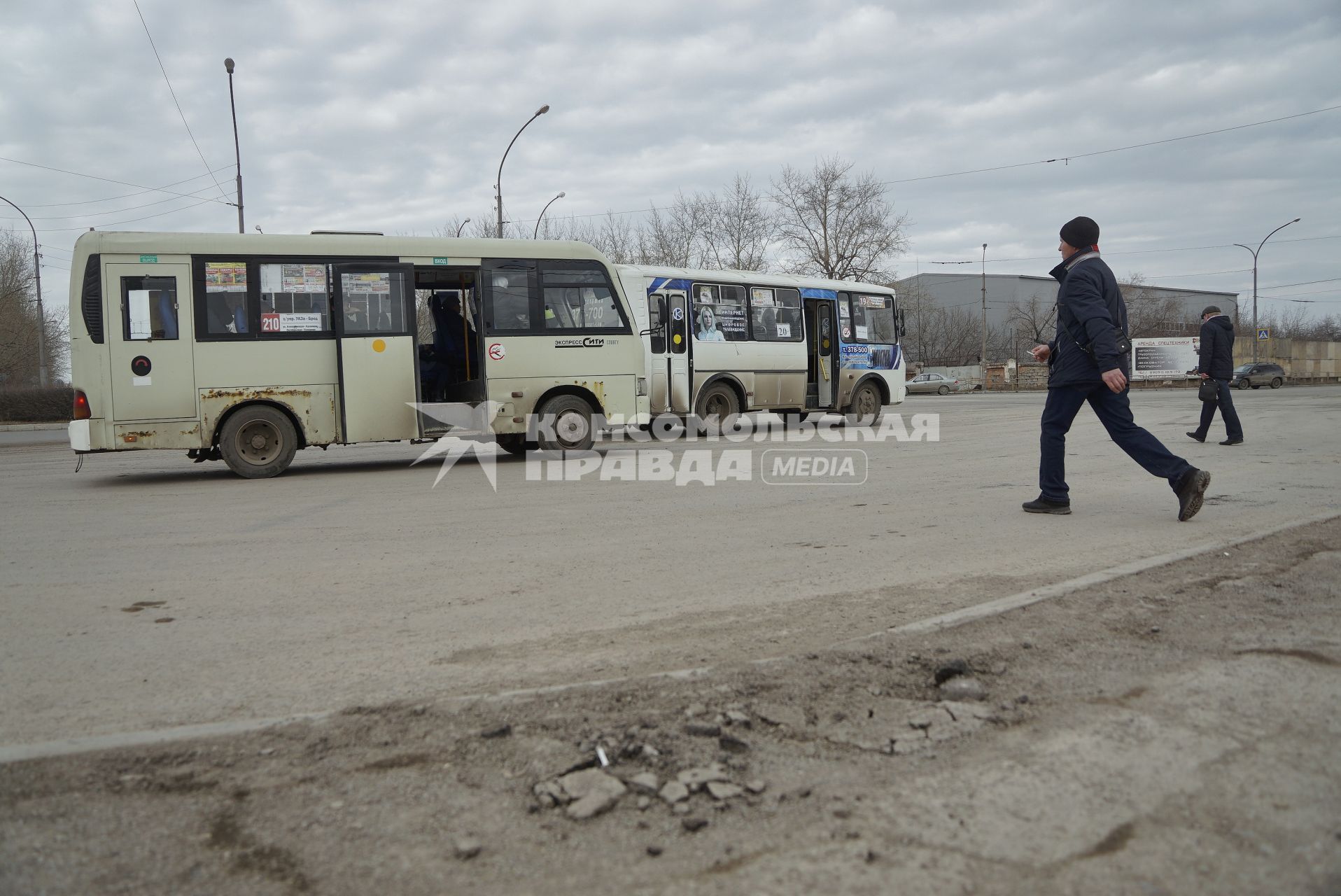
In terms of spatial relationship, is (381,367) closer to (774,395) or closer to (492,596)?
(492,596)

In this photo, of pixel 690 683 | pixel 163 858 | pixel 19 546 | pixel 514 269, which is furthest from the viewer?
pixel 514 269

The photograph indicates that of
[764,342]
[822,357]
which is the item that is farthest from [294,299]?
[822,357]

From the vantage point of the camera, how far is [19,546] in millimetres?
6559

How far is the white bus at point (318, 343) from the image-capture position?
10828 millimetres

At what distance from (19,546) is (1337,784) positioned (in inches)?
298

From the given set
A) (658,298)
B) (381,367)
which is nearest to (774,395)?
(658,298)

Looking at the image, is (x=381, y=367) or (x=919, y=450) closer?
(x=381, y=367)

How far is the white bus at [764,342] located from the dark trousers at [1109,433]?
971 cm

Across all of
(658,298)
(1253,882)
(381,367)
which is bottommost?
(1253,882)

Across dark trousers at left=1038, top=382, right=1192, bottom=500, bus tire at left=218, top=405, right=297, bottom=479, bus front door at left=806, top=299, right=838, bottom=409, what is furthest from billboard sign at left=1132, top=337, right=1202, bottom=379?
bus tire at left=218, top=405, right=297, bottom=479

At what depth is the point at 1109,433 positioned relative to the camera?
259 inches

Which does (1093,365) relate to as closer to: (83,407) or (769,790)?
(769,790)

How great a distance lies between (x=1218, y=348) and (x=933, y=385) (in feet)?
143

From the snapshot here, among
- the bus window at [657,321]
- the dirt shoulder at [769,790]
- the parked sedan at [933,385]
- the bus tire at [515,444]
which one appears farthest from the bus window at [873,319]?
the parked sedan at [933,385]
